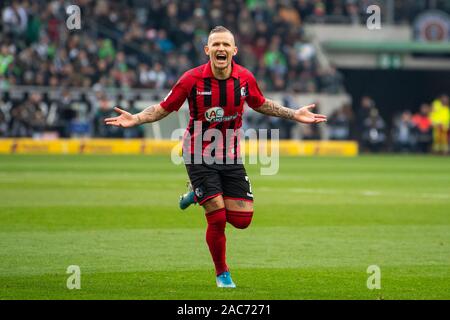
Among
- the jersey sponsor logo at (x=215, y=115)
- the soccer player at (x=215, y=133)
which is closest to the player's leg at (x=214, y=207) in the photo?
the soccer player at (x=215, y=133)

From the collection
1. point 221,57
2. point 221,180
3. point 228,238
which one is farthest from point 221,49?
point 228,238

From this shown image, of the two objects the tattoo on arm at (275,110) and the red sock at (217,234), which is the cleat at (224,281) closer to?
the red sock at (217,234)

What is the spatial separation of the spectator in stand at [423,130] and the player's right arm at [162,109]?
32958 millimetres

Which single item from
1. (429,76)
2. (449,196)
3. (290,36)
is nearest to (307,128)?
(290,36)

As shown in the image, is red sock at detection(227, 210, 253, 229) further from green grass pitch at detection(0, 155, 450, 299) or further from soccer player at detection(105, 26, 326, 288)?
green grass pitch at detection(0, 155, 450, 299)

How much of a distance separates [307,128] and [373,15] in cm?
490

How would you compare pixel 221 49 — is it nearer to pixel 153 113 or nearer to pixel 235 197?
pixel 153 113

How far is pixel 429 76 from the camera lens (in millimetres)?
48250

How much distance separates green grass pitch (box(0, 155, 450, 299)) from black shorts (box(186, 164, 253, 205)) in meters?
0.83

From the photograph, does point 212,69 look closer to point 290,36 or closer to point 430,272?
point 430,272

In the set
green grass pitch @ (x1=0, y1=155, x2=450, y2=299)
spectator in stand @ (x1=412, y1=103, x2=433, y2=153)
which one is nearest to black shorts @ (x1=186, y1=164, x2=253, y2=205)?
green grass pitch @ (x1=0, y1=155, x2=450, y2=299)

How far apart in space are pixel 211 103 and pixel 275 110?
2.70ft

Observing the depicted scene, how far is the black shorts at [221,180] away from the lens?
1028cm

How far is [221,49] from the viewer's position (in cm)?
A: 1004
